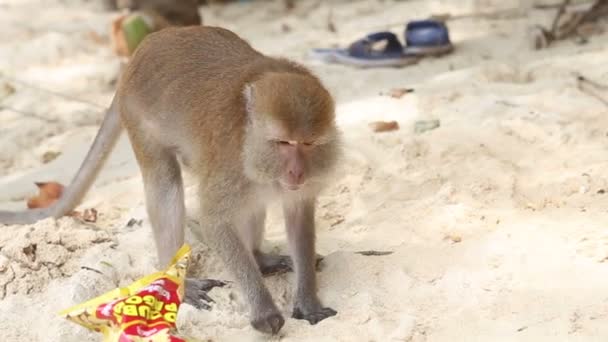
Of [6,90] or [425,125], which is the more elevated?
[425,125]

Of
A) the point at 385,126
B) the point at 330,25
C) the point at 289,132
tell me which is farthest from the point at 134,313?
the point at 330,25

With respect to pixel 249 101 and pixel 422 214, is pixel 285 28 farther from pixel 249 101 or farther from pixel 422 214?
pixel 249 101

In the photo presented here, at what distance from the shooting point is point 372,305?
3877 mm

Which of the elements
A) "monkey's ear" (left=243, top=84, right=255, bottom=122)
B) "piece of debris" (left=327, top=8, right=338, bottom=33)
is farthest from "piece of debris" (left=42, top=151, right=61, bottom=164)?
"piece of debris" (left=327, top=8, right=338, bottom=33)

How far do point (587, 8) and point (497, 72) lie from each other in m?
1.81

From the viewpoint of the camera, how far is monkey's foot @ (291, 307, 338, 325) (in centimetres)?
389

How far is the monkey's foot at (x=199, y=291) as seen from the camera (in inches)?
156

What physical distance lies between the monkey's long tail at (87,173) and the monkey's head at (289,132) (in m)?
1.17

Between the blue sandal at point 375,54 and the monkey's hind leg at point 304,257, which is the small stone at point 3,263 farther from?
the blue sandal at point 375,54

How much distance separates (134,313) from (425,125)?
2.79 m

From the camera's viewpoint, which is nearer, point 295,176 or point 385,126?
point 295,176

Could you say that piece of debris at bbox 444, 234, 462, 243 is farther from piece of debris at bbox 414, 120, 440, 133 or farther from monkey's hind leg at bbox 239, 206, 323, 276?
piece of debris at bbox 414, 120, 440, 133

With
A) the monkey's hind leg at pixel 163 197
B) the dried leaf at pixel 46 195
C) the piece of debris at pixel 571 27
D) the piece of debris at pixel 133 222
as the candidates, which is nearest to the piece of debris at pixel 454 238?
the monkey's hind leg at pixel 163 197

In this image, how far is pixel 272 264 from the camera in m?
4.50
